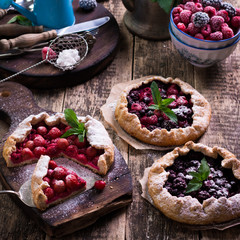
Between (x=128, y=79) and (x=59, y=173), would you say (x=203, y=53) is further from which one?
(x=59, y=173)

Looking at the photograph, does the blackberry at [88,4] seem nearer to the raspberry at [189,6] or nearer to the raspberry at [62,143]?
the raspberry at [189,6]

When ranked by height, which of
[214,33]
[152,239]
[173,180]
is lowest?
[152,239]

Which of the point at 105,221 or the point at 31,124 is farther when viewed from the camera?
the point at 31,124

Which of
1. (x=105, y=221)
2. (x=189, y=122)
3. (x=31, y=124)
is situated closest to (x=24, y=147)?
(x=31, y=124)

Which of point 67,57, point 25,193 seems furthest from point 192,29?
point 25,193

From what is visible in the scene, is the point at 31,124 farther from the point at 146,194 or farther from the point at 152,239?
the point at 152,239

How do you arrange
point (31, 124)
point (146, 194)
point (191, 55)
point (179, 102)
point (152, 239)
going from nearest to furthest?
point (152, 239)
point (146, 194)
point (31, 124)
point (179, 102)
point (191, 55)

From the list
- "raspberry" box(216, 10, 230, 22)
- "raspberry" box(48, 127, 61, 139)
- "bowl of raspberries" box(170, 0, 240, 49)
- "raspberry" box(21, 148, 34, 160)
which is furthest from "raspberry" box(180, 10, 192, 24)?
"raspberry" box(21, 148, 34, 160)
